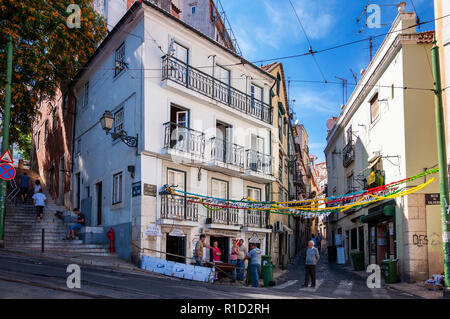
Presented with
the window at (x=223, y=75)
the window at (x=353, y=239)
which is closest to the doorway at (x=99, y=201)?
the window at (x=223, y=75)

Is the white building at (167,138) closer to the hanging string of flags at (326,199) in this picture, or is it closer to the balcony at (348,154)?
the hanging string of flags at (326,199)

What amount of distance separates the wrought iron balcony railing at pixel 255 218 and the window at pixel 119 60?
339 inches

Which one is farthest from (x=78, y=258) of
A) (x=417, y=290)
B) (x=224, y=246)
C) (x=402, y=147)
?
(x=402, y=147)

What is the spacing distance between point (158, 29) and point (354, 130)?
44.7ft

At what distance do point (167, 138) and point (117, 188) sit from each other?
3062 millimetres

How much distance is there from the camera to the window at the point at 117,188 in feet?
59.2

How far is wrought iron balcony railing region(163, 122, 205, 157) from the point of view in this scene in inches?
714

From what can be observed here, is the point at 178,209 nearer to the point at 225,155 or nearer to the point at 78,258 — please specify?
the point at 225,155

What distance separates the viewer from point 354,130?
26250 millimetres

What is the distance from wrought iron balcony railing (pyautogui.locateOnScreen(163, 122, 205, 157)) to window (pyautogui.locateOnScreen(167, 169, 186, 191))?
0.95 metres

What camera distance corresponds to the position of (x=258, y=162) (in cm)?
2225

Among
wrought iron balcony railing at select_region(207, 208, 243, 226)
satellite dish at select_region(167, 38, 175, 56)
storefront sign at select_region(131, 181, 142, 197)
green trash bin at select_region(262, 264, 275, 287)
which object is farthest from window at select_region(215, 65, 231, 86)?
green trash bin at select_region(262, 264, 275, 287)

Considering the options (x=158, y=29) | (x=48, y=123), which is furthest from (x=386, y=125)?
(x=48, y=123)

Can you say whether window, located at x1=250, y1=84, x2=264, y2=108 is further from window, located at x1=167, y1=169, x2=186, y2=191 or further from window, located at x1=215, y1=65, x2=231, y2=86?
window, located at x1=167, y1=169, x2=186, y2=191
